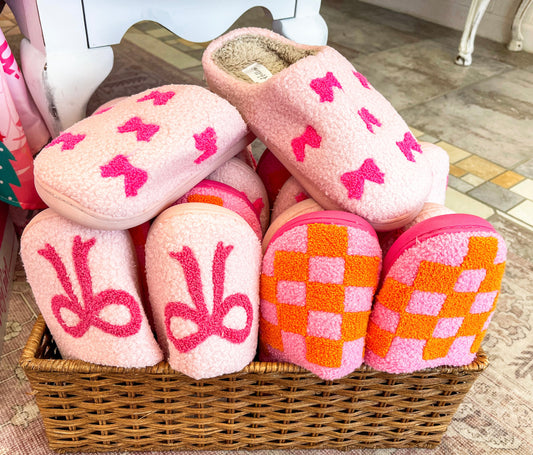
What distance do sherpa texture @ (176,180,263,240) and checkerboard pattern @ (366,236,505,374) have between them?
0.59 ft

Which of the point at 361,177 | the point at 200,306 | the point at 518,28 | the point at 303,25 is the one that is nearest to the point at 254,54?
the point at 303,25

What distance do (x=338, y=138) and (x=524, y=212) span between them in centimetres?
71

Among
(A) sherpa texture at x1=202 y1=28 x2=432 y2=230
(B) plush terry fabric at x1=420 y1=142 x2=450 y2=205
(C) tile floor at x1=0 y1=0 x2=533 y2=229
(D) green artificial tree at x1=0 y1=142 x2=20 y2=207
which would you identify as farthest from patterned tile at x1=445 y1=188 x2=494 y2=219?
(D) green artificial tree at x1=0 y1=142 x2=20 y2=207

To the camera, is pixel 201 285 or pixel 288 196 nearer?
pixel 201 285

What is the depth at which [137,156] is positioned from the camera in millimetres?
502

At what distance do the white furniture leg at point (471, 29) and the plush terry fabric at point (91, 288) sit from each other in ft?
5.40

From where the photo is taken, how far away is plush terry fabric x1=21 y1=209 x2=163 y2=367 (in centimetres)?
50

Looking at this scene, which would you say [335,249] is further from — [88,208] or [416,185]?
[88,208]

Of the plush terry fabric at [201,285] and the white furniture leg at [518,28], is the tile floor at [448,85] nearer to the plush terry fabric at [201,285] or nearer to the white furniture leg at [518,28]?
the white furniture leg at [518,28]

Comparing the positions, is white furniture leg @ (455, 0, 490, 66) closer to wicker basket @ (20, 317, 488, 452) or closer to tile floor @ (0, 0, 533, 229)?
tile floor @ (0, 0, 533, 229)

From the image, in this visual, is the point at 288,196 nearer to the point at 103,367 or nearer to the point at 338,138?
the point at 338,138

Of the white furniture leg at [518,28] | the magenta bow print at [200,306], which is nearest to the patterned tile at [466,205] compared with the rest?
the magenta bow print at [200,306]

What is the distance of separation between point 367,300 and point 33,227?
35 centimetres

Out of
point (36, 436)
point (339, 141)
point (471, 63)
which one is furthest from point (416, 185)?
point (471, 63)
